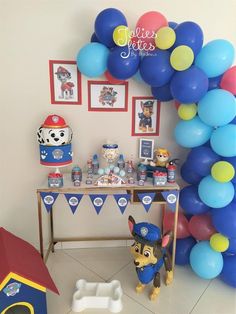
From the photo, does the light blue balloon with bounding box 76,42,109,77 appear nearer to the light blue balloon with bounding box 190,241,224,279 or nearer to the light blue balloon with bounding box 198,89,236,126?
the light blue balloon with bounding box 198,89,236,126

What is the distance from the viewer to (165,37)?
1599 mm

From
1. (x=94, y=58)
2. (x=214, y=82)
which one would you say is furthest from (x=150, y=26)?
(x=214, y=82)

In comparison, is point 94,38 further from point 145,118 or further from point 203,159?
point 203,159

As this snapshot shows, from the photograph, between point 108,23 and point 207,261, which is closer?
point 108,23

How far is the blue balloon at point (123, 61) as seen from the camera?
1647 millimetres

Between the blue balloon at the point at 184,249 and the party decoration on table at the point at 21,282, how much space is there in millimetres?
1006

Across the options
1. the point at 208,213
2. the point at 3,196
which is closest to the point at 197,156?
the point at 208,213

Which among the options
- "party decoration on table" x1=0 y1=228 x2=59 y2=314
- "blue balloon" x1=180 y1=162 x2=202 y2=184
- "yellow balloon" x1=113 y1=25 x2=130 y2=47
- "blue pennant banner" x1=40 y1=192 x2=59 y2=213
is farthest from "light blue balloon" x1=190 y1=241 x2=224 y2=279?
"yellow balloon" x1=113 y1=25 x2=130 y2=47

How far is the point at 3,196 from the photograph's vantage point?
217 cm

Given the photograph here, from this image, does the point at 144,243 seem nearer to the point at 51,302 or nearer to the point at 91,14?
the point at 51,302

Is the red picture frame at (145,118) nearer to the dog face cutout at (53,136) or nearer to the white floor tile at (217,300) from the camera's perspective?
the dog face cutout at (53,136)

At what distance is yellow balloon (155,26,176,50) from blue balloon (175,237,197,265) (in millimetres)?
1431

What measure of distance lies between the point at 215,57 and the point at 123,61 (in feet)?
1.80

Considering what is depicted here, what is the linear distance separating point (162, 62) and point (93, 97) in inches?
24.6
